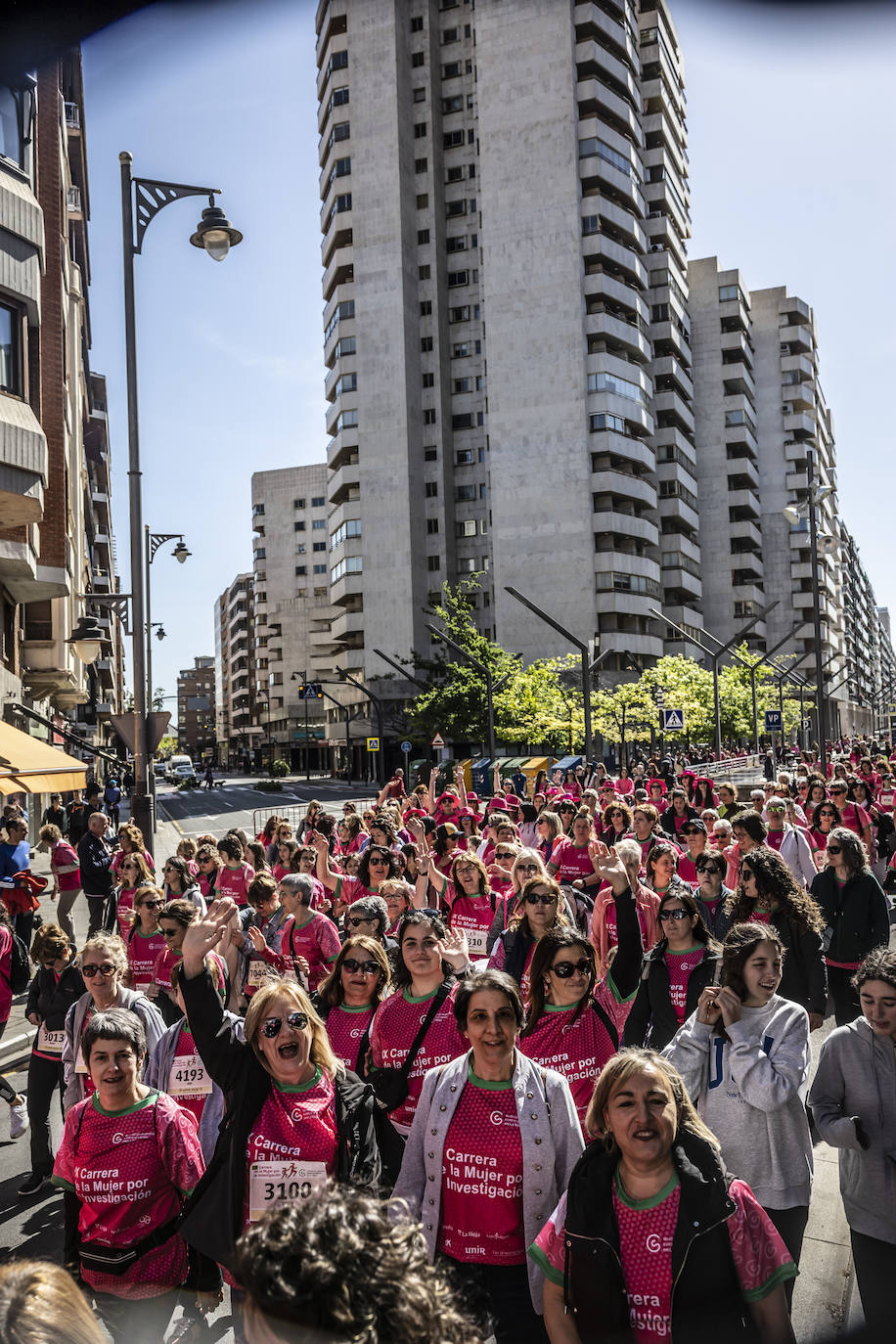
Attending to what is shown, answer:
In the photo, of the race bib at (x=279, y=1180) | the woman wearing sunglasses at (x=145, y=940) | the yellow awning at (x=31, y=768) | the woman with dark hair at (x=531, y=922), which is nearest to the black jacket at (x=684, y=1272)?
the race bib at (x=279, y=1180)

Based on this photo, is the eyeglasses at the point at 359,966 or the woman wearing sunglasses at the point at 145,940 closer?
the eyeglasses at the point at 359,966

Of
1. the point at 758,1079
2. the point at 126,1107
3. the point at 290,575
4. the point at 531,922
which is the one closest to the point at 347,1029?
the point at 126,1107

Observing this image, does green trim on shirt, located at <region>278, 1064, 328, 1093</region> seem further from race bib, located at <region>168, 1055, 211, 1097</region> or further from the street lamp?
the street lamp

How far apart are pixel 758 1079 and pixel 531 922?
234 cm

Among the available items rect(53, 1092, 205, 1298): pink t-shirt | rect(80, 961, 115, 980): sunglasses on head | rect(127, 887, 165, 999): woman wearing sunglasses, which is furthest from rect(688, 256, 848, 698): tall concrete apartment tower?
rect(53, 1092, 205, 1298): pink t-shirt

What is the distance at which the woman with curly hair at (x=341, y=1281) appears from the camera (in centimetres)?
143

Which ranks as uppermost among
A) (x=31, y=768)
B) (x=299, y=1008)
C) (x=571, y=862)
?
(x=31, y=768)

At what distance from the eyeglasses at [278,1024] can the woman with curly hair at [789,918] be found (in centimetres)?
327

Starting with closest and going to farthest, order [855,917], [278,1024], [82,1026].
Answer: [278,1024], [82,1026], [855,917]

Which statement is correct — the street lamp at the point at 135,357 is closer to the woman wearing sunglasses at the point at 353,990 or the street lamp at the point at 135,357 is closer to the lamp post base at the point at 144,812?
the lamp post base at the point at 144,812

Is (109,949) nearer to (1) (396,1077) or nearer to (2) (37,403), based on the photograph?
(1) (396,1077)

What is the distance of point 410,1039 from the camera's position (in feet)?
15.9

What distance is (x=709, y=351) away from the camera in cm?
8712

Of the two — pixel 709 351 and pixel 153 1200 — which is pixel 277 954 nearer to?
pixel 153 1200
